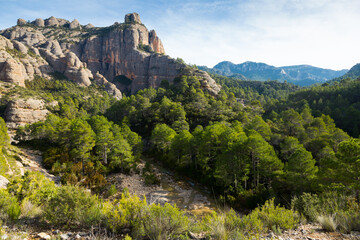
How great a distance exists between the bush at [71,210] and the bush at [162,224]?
1.75 meters

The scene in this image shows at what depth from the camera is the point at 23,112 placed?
180ft

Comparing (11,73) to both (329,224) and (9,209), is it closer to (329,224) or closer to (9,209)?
(9,209)

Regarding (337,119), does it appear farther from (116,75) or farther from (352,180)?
(116,75)

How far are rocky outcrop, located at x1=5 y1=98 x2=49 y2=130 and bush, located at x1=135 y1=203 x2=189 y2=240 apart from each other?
2618 inches

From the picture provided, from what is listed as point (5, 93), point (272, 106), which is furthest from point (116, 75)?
point (272, 106)

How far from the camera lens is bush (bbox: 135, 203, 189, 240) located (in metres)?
5.47

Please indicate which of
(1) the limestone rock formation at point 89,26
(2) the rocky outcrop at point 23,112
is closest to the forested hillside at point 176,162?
(2) the rocky outcrop at point 23,112

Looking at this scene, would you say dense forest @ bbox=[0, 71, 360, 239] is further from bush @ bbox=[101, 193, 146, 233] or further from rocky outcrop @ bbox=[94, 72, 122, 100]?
rocky outcrop @ bbox=[94, 72, 122, 100]

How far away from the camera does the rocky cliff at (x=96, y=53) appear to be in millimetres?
100750

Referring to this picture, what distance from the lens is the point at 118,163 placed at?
27.5 m

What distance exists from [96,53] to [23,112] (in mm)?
92316

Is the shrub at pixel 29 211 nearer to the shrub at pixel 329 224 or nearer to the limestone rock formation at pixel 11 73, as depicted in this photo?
the shrub at pixel 329 224

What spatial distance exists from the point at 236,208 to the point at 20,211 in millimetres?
19833

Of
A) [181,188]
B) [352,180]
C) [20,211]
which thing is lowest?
[181,188]
